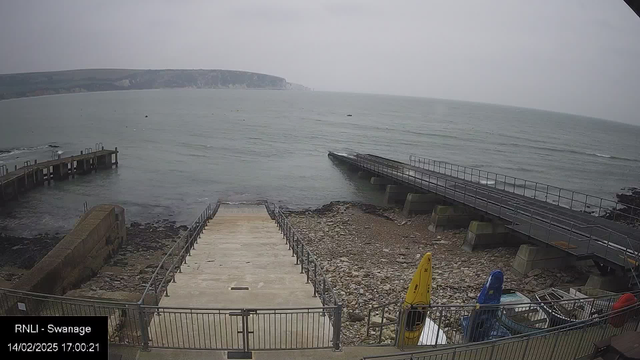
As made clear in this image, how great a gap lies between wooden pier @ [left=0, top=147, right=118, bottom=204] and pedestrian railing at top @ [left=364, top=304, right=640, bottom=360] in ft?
120

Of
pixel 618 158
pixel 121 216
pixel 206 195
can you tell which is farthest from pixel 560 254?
pixel 618 158

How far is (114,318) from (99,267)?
37.1 feet

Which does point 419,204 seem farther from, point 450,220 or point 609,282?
point 609,282

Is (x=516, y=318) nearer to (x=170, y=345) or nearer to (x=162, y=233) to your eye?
(x=170, y=345)

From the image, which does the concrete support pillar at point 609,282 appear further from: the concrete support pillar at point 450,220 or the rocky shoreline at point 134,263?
the rocky shoreline at point 134,263

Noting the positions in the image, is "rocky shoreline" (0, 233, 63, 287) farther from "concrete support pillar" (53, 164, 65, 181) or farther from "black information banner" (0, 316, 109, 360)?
"concrete support pillar" (53, 164, 65, 181)

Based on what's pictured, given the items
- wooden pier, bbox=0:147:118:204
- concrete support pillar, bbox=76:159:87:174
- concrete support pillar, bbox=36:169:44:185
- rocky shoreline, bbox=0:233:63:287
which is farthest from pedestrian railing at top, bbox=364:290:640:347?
concrete support pillar, bbox=76:159:87:174

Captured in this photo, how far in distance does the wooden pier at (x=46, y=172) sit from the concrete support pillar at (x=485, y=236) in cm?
3457

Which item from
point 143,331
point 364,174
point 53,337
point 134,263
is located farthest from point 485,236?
point 364,174

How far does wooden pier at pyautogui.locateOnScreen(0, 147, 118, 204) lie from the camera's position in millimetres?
32281

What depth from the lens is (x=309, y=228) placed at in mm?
26406

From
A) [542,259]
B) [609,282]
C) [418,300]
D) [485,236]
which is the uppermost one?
[418,300]

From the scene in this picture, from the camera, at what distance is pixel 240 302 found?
956 centimetres

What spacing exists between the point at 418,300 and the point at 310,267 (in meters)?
8.06
